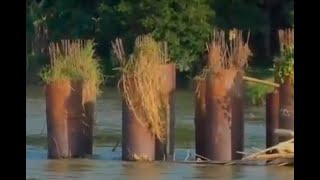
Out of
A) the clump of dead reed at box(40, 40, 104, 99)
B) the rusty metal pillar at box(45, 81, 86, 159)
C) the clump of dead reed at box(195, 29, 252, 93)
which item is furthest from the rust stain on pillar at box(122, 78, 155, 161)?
the clump of dead reed at box(195, 29, 252, 93)

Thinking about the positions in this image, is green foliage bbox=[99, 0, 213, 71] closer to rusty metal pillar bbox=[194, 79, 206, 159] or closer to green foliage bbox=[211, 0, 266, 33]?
green foliage bbox=[211, 0, 266, 33]

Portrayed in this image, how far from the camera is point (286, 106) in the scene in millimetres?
10734

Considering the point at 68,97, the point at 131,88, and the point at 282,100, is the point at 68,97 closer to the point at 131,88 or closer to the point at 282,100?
the point at 131,88

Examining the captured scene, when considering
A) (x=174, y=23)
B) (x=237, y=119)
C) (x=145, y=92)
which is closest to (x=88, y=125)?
(x=145, y=92)

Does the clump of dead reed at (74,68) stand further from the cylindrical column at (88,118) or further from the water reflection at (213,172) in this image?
the water reflection at (213,172)

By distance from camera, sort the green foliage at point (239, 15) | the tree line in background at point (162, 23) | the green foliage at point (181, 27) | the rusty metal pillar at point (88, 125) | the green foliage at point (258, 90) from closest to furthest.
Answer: the rusty metal pillar at point (88, 125) → the green foliage at point (258, 90) → the green foliage at point (181, 27) → the tree line in background at point (162, 23) → the green foliage at point (239, 15)

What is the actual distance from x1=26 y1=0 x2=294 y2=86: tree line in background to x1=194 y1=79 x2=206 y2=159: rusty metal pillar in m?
15.8

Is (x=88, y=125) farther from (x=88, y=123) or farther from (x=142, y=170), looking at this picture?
(x=142, y=170)

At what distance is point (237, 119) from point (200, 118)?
1.40ft

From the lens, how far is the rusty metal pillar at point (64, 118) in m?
11.6

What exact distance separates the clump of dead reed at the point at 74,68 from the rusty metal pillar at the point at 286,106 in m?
2.48

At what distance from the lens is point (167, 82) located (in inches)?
447

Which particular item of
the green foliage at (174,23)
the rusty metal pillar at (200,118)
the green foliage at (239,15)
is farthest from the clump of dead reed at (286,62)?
the green foliage at (239,15)
